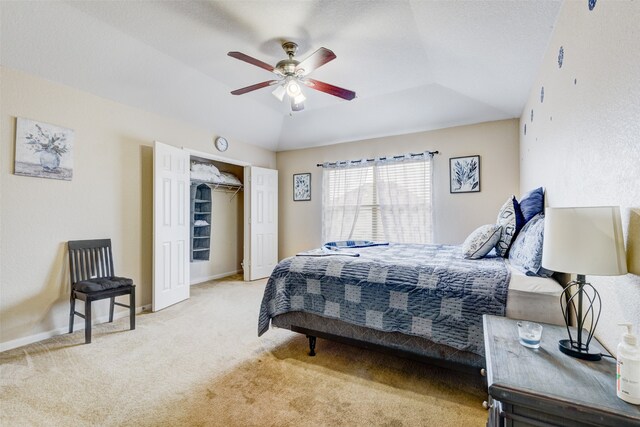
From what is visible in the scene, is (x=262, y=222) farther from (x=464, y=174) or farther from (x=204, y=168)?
(x=464, y=174)

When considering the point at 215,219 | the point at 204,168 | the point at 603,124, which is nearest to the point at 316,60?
the point at 603,124

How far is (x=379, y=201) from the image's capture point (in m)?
4.96

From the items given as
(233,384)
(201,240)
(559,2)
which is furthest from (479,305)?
(201,240)

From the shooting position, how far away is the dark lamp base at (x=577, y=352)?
1.09 m

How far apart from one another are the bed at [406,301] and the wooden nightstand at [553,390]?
0.60 metres

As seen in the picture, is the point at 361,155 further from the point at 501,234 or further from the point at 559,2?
the point at 559,2

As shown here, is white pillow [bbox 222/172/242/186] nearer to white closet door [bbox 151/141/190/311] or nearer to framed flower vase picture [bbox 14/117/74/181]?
white closet door [bbox 151/141/190/311]

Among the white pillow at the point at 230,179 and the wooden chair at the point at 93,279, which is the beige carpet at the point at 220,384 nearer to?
the wooden chair at the point at 93,279

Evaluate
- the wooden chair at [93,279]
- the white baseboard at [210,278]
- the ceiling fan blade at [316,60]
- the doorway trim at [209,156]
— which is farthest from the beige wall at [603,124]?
the white baseboard at [210,278]

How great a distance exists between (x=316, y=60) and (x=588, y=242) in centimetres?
219

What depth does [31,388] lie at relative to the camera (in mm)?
1988

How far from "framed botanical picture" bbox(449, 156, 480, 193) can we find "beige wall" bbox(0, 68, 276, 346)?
402 centimetres

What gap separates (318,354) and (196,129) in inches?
140

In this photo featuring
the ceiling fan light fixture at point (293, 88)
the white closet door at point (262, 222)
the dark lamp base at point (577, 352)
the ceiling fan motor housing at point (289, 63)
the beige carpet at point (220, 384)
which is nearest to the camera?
the dark lamp base at point (577, 352)
